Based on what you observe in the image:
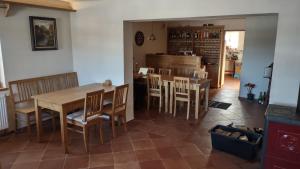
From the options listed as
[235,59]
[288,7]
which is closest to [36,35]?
[288,7]

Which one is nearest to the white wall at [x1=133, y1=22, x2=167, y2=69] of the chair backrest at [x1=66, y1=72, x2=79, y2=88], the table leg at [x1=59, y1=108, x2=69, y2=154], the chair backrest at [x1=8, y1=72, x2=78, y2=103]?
the chair backrest at [x1=66, y1=72, x2=79, y2=88]

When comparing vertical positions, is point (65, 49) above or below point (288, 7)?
below

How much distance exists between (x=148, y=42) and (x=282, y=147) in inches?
231

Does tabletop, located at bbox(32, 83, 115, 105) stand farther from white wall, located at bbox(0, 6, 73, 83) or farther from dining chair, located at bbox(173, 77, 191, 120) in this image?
dining chair, located at bbox(173, 77, 191, 120)

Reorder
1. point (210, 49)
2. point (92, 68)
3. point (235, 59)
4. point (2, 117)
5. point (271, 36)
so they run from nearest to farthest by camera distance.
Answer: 1. point (2, 117)
2. point (92, 68)
3. point (271, 36)
4. point (210, 49)
5. point (235, 59)

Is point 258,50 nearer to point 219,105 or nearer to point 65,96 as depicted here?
point 219,105

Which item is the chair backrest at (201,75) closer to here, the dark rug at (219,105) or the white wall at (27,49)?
the dark rug at (219,105)

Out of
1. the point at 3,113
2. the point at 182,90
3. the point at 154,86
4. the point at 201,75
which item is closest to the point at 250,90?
the point at 201,75

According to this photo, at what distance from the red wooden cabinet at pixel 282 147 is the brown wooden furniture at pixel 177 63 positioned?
16.0 ft

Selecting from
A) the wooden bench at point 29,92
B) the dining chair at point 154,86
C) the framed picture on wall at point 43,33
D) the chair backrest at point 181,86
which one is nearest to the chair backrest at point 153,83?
the dining chair at point 154,86

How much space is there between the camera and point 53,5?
13.8 feet

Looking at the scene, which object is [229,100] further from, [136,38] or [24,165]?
[24,165]

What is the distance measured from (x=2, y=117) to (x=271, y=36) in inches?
253

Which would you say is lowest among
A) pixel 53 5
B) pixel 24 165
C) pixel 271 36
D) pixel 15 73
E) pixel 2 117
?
pixel 24 165
